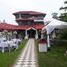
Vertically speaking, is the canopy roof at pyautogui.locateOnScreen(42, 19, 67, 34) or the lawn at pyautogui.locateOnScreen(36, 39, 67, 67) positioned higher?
the canopy roof at pyautogui.locateOnScreen(42, 19, 67, 34)

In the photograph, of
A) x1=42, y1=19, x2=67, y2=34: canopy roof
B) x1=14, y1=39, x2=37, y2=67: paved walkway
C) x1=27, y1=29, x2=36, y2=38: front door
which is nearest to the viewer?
x1=14, y1=39, x2=37, y2=67: paved walkway

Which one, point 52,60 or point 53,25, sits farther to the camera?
point 53,25

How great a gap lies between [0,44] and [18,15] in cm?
4537

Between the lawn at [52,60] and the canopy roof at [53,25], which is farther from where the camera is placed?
the canopy roof at [53,25]

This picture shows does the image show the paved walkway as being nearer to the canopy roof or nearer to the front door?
the canopy roof

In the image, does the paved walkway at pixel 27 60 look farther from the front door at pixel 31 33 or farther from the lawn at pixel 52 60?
the front door at pixel 31 33

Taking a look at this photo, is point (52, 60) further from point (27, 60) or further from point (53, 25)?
point (53, 25)

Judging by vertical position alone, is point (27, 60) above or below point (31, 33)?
above

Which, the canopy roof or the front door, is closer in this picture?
the canopy roof

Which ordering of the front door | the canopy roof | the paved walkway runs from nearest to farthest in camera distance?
the paved walkway
the canopy roof
the front door

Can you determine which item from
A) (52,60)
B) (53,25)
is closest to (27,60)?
(52,60)

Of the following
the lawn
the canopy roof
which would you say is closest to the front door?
the canopy roof

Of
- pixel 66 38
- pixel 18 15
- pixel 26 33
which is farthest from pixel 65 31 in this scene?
pixel 18 15

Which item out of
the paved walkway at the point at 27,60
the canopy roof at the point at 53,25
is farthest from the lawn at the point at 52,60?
the canopy roof at the point at 53,25
